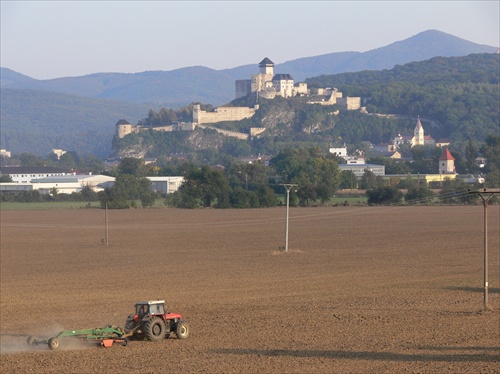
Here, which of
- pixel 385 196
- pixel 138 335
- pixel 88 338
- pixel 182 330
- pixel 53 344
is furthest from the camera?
pixel 385 196

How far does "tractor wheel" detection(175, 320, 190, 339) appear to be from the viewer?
2361cm

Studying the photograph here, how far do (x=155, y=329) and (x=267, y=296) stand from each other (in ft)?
28.3

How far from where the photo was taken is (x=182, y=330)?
2373 cm

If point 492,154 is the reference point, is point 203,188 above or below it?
below

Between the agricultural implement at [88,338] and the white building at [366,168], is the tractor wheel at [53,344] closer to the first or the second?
the agricultural implement at [88,338]

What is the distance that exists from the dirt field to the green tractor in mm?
261

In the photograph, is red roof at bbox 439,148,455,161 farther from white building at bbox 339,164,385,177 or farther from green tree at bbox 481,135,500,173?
white building at bbox 339,164,385,177

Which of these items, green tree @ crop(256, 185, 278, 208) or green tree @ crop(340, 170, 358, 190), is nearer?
green tree @ crop(256, 185, 278, 208)

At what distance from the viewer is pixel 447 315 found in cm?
2708

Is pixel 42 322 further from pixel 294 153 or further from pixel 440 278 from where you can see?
pixel 294 153

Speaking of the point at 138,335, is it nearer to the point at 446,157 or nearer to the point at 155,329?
the point at 155,329

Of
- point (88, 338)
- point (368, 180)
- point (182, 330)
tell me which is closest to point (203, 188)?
point (368, 180)

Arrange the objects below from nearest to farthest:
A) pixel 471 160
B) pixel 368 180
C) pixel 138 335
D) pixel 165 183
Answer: pixel 138 335
pixel 368 180
pixel 165 183
pixel 471 160

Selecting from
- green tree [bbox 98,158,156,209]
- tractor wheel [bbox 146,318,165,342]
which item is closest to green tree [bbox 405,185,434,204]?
green tree [bbox 98,158,156,209]
